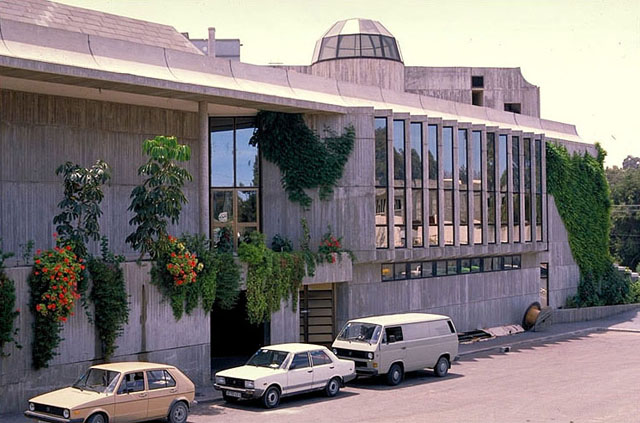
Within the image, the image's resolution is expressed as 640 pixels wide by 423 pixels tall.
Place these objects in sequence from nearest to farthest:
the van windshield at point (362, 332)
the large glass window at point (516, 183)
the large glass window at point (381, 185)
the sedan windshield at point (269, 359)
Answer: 1. the sedan windshield at point (269, 359)
2. the van windshield at point (362, 332)
3. the large glass window at point (381, 185)
4. the large glass window at point (516, 183)

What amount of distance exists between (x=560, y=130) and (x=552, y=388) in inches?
966

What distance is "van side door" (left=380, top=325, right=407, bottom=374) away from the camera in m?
25.4

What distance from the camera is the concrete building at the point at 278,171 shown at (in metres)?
25.0

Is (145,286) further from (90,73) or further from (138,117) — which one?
(138,117)

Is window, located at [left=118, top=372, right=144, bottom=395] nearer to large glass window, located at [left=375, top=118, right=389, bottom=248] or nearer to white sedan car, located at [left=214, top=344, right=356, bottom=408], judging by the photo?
white sedan car, located at [left=214, top=344, right=356, bottom=408]

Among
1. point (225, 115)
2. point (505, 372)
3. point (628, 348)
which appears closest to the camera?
point (505, 372)

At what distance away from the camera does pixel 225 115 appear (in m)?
31.2

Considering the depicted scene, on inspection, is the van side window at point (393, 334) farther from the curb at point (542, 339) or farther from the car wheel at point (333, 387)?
the curb at point (542, 339)

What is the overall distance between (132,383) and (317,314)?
1347cm

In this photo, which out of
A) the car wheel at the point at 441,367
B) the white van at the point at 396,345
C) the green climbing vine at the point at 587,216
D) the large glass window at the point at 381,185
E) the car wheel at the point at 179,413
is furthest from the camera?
the green climbing vine at the point at 587,216

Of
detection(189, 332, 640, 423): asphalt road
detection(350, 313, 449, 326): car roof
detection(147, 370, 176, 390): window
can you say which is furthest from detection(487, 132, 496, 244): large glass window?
detection(147, 370, 176, 390): window

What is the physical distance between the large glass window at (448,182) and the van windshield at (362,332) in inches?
406

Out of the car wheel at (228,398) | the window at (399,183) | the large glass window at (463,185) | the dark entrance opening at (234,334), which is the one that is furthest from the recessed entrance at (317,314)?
the car wheel at (228,398)

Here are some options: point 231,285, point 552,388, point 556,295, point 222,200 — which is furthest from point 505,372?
point 556,295
